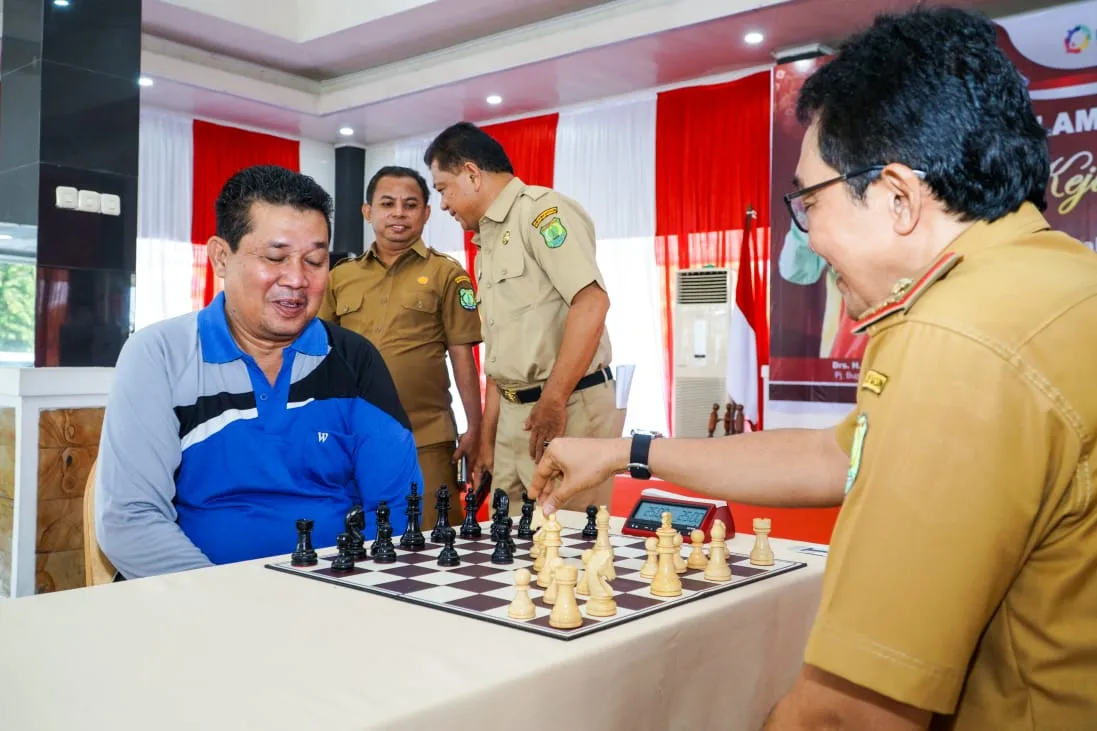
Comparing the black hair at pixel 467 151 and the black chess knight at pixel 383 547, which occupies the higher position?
the black hair at pixel 467 151

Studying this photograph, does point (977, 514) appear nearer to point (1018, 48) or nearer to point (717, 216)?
point (1018, 48)

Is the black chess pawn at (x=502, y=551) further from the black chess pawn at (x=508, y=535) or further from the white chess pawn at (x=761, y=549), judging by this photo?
the white chess pawn at (x=761, y=549)

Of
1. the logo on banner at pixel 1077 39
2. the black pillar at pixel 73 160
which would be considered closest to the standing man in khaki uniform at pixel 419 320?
the black pillar at pixel 73 160

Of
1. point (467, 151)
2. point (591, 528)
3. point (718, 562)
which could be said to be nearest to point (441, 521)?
point (591, 528)

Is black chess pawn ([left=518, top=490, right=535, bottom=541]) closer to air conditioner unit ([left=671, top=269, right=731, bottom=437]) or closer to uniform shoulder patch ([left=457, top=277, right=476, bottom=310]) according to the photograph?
uniform shoulder patch ([left=457, top=277, right=476, bottom=310])

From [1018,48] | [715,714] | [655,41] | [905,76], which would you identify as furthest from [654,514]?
[655,41]

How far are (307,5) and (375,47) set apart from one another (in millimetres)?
560

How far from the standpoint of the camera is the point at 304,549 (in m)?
1.51

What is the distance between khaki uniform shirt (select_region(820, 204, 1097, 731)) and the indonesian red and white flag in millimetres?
4739

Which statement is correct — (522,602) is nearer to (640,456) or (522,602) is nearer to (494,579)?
(494,579)

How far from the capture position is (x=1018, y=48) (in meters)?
4.82

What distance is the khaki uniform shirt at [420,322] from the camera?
3670 millimetres

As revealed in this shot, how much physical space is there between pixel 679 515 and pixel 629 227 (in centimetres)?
533

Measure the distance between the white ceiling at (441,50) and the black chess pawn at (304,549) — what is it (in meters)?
4.61
